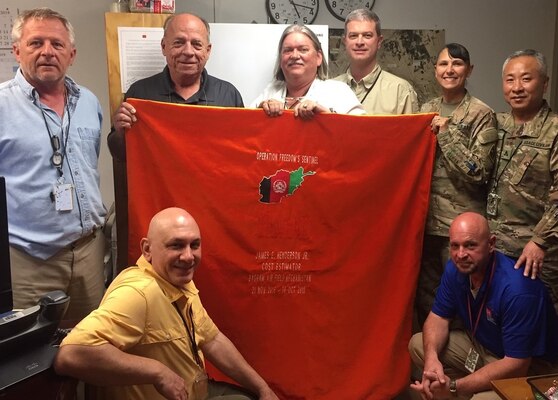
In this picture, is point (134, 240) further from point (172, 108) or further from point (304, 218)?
point (304, 218)

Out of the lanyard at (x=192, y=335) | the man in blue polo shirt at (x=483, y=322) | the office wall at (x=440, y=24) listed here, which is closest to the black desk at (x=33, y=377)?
the lanyard at (x=192, y=335)

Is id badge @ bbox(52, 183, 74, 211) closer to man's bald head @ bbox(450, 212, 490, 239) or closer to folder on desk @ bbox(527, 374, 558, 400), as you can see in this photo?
man's bald head @ bbox(450, 212, 490, 239)

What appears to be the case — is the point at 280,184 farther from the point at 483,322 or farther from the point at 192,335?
the point at 483,322

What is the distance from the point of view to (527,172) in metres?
2.41

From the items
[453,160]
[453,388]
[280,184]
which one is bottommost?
[453,388]

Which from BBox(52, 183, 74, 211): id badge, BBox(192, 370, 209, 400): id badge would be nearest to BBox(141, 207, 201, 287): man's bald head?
BBox(192, 370, 209, 400): id badge

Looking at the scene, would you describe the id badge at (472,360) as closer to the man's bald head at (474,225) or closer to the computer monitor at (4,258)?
the man's bald head at (474,225)

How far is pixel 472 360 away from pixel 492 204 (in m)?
0.73

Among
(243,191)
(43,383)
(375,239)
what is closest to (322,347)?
(375,239)

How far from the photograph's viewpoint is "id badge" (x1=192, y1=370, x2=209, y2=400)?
1.98 metres

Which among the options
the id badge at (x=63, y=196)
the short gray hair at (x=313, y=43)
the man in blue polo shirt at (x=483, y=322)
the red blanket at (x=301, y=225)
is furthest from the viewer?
the short gray hair at (x=313, y=43)

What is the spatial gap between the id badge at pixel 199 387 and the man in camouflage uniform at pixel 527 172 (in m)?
1.39

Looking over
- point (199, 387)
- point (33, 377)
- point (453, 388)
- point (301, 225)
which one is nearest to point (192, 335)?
point (199, 387)

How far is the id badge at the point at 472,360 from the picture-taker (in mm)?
2357
